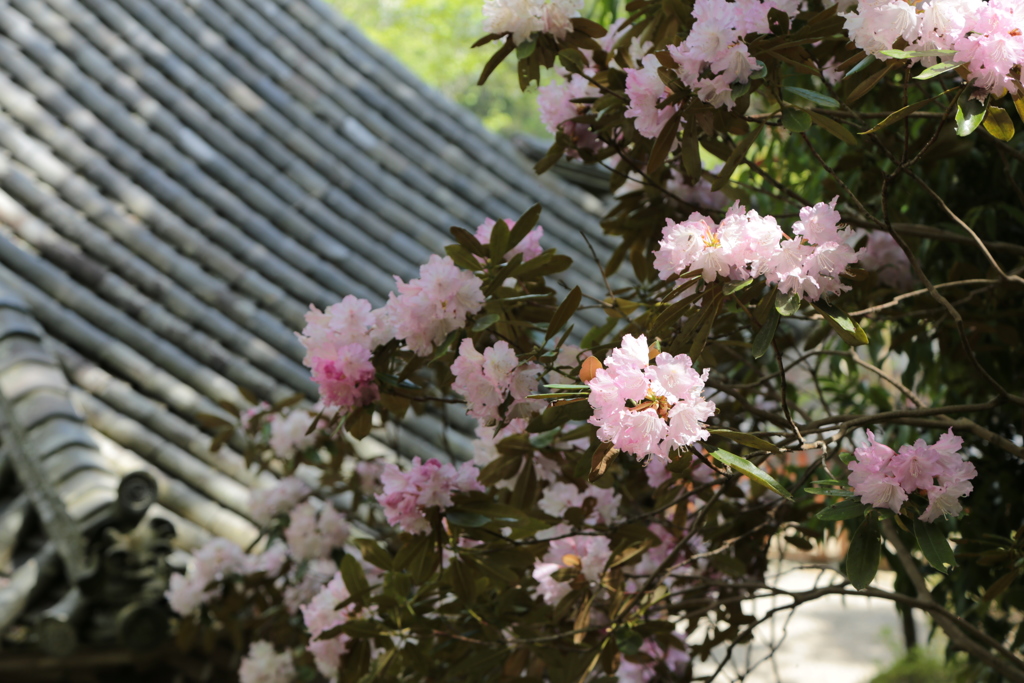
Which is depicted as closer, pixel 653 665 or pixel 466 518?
pixel 466 518

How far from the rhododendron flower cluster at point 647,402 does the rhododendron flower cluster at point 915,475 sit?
22cm

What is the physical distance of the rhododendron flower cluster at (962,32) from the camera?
1023mm

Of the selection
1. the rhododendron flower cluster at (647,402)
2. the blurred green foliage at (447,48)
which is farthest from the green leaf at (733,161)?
the blurred green foliage at (447,48)

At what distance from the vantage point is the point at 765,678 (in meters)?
7.58

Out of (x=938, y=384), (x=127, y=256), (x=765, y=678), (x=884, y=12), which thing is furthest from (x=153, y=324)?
(x=765, y=678)

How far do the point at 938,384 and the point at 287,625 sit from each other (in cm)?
165

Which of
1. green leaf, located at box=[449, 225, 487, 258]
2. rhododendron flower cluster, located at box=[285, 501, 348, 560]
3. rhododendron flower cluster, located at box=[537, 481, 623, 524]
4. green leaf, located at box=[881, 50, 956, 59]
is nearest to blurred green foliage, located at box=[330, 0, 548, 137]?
rhododendron flower cluster, located at box=[285, 501, 348, 560]

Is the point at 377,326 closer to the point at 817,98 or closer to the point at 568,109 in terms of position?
the point at 568,109

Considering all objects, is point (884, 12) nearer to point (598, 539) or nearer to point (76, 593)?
point (598, 539)

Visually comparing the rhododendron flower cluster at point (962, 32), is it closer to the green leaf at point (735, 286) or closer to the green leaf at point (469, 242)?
the green leaf at point (735, 286)

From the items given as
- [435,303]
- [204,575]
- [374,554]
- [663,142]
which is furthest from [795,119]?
[204,575]

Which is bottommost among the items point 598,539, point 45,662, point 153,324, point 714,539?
point 45,662

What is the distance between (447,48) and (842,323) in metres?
15.1

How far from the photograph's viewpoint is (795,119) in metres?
1.25
